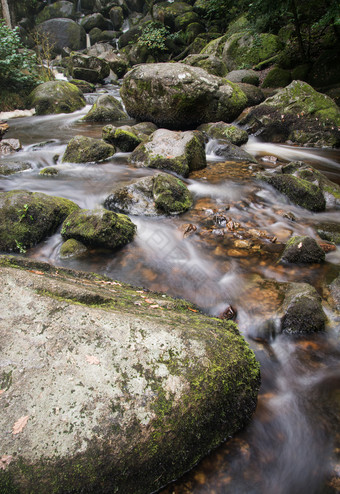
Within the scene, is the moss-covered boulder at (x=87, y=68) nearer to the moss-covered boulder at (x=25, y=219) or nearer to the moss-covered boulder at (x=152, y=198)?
the moss-covered boulder at (x=152, y=198)

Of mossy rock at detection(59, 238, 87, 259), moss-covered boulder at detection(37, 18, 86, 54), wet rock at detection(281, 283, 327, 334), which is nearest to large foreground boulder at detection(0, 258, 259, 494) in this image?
wet rock at detection(281, 283, 327, 334)

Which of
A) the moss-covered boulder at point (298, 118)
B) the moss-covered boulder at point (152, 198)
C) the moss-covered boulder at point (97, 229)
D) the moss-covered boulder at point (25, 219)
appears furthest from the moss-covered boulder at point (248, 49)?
the moss-covered boulder at point (25, 219)

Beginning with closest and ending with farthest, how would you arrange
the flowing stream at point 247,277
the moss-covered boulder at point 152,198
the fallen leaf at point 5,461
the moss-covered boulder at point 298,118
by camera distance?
the fallen leaf at point 5,461
the flowing stream at point 247,277
the moss-covered boulder at point 152,198
the moss-covered boulder at point 298,118

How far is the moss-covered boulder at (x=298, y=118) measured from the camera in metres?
9.16

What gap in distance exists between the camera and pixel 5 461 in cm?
149

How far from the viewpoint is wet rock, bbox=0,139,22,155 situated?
8.80 meters

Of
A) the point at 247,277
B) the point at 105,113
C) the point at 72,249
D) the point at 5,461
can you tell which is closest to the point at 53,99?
the point at 105,113

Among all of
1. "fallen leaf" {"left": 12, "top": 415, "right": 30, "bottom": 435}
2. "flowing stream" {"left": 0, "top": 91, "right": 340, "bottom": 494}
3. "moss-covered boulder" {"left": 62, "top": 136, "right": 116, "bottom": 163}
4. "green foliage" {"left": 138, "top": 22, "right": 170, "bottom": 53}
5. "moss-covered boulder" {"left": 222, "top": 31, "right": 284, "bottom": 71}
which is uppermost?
"green foliage" {"left": 138, "top": 22, "right": 170, "bottom": 53}

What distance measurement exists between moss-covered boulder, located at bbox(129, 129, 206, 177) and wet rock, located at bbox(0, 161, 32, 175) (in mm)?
2959

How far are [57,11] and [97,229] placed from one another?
42.1 m

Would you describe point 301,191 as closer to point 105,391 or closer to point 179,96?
point 105,391

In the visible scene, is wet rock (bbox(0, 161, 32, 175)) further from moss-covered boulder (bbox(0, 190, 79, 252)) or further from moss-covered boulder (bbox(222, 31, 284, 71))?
moss-covered boulder (bbox(222, 31, 284, 71))

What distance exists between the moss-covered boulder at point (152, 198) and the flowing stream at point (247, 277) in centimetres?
23

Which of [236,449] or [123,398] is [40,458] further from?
[236,449]
